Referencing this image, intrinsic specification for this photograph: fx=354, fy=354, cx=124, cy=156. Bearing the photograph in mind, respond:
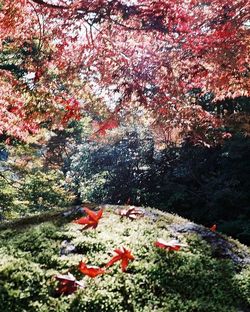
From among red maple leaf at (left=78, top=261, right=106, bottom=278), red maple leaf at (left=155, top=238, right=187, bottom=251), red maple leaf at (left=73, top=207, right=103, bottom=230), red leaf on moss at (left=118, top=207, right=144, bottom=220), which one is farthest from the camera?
red leaf on moss at (left=118, top=207, right=144, bottom=220)

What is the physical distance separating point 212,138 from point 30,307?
355 inches

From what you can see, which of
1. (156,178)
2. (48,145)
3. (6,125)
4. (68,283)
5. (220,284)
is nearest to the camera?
(68,283)

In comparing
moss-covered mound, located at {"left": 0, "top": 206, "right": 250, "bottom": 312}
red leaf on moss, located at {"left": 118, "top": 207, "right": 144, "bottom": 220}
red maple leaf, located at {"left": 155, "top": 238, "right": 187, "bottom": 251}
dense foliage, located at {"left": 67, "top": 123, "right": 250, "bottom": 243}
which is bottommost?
dense foliage, located at {"left": 67, "top": 123, "right": 250, "bottom": 243}

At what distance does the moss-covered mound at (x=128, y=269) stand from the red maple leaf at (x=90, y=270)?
Result: 24 millimetres

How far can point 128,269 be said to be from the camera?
7.45 ft

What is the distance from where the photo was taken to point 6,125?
25.1ft

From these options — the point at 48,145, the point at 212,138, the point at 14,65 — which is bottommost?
the point at 48,145

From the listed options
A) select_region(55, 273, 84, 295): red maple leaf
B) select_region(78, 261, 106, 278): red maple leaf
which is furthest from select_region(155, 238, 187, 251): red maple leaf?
select_region(55, 273, 84, 295): red maple leaf

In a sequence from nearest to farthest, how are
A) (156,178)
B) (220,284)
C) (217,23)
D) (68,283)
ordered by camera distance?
(68,283)
(220,284)
(217,23)
(156,178)

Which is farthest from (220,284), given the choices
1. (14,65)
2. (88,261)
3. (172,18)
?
(14,65)

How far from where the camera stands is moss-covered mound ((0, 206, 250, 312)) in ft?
6.59

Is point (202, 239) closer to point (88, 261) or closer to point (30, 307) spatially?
point (88, 261)

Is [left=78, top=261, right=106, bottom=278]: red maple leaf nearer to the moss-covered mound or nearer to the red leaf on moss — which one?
the moss-covered mound

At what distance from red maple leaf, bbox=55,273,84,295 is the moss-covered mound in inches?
1.2
